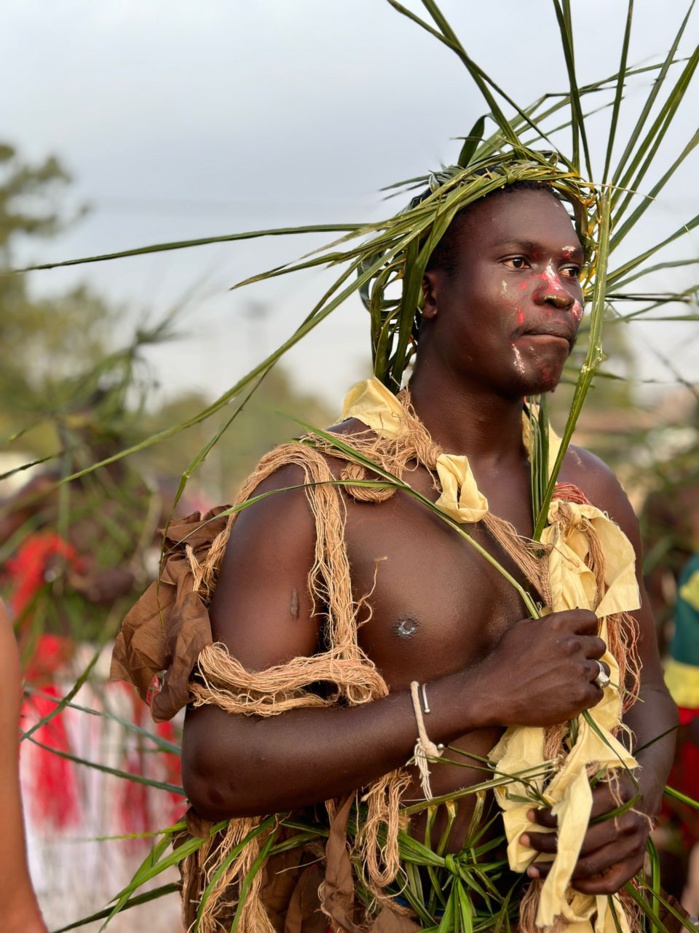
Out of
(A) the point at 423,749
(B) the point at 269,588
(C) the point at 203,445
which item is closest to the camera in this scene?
(A) the point at 423,749

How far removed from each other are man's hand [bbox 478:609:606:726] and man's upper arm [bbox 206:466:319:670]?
327 mm

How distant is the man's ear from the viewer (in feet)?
7.78

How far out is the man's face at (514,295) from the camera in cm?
218

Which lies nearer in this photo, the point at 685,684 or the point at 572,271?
the point at 572,271

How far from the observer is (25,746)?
4.53m

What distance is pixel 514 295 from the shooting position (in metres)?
2.18

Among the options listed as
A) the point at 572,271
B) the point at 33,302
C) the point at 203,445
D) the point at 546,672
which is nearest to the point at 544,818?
the point at 546,672

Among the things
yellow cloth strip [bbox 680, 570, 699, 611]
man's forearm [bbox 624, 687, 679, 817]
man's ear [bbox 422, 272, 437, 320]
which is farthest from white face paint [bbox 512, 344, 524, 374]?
yellow cloth strip [bbox 680, 570, 699, 611]

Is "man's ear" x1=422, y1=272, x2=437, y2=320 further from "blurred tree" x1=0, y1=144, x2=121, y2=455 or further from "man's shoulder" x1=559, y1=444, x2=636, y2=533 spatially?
"blurred tree" x1=0, y1=144, x2=121, y2=455

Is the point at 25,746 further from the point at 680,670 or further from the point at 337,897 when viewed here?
the point at 337,897

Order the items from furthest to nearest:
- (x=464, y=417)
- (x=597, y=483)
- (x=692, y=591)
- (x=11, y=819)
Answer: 1. (x=692, y=591)
2. (x=597, y=483)
3. (x=464, y=417)
4. (x=11, y=819)

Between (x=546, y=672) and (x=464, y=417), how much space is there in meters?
0.58

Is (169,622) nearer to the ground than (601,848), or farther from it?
farther from it

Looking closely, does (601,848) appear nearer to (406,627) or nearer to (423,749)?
(423,749)
